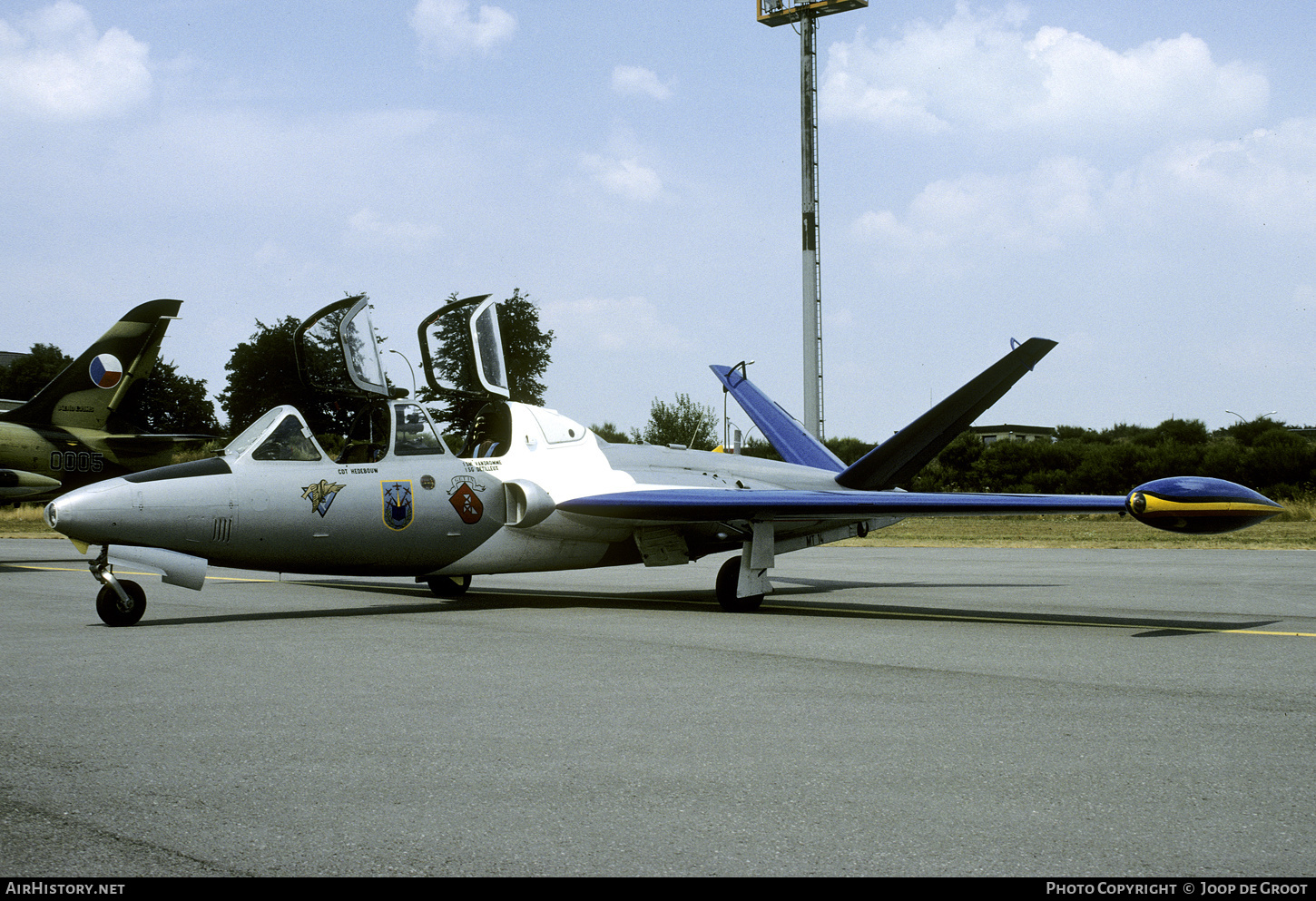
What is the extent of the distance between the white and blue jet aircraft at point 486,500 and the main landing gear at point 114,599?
0.06ft

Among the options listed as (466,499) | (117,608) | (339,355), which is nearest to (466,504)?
(466,499)

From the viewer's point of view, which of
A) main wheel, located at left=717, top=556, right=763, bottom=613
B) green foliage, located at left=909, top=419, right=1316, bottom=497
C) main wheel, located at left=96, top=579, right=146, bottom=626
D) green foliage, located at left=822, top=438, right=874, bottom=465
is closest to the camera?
main wheel, located at left=96, top=579, right=146, bottom=626

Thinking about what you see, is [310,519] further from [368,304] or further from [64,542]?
[64,542]

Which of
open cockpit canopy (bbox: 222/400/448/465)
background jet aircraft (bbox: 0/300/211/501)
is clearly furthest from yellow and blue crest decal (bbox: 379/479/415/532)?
background jet aircraft (bbox: 0/300/211/501)

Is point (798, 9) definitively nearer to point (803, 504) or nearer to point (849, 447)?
point (849, 447)

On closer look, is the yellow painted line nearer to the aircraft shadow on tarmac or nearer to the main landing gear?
the aircraft shadow on tarmac

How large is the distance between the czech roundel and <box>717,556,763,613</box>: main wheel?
639 inches

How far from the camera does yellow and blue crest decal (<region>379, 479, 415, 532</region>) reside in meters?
11.4

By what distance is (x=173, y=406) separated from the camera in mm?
61125

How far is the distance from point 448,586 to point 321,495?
10.3 ft

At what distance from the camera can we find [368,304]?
1261 cm

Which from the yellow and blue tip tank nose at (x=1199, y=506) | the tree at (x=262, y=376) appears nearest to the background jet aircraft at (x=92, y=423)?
the tree at (x=262, y=376)

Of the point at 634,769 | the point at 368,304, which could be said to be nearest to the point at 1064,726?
the point at 634,769
